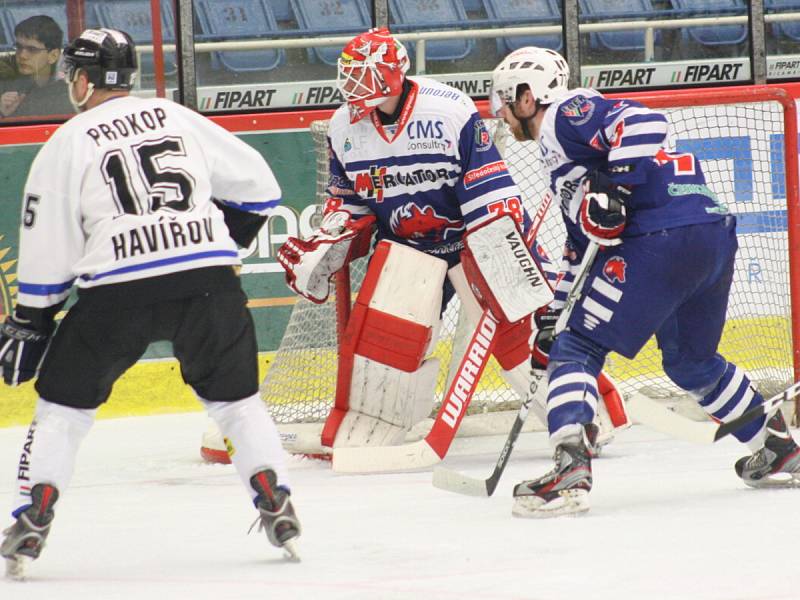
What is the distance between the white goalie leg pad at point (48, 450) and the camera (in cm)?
260

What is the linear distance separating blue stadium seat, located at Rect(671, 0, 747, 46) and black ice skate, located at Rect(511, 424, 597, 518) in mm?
3276

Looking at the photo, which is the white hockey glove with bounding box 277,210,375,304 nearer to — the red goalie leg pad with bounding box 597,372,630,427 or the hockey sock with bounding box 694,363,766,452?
the red goalie leg pad with bounding box 597,372,630,427

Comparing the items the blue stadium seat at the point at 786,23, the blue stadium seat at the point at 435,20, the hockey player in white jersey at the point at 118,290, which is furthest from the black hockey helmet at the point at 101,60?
the blue stadium seat at the point at 786,23

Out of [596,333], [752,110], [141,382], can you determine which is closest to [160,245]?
[596,333]

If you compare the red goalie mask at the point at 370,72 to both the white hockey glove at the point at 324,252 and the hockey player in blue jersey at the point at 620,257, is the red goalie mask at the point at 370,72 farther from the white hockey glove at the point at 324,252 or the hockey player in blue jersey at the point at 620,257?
the hockey player in blue jersey at the point at 620,257

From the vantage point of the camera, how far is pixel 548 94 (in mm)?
3424

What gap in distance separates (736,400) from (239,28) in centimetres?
288

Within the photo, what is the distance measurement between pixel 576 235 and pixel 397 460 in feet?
2.93

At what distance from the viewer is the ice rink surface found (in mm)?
2428

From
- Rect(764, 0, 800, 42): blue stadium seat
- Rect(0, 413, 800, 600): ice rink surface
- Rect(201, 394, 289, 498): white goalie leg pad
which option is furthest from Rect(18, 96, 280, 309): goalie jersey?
Rect(764, 0, 800, 42): blue stadium seat

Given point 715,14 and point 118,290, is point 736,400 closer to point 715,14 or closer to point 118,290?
point 118,290

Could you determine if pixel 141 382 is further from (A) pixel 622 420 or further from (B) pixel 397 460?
(A) pixel 622 420

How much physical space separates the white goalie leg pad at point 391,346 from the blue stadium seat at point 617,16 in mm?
2170

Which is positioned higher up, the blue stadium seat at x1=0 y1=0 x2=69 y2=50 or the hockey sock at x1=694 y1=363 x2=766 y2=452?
the blue stadium seat at x1=0 y1=0 x2=69 y2=50
